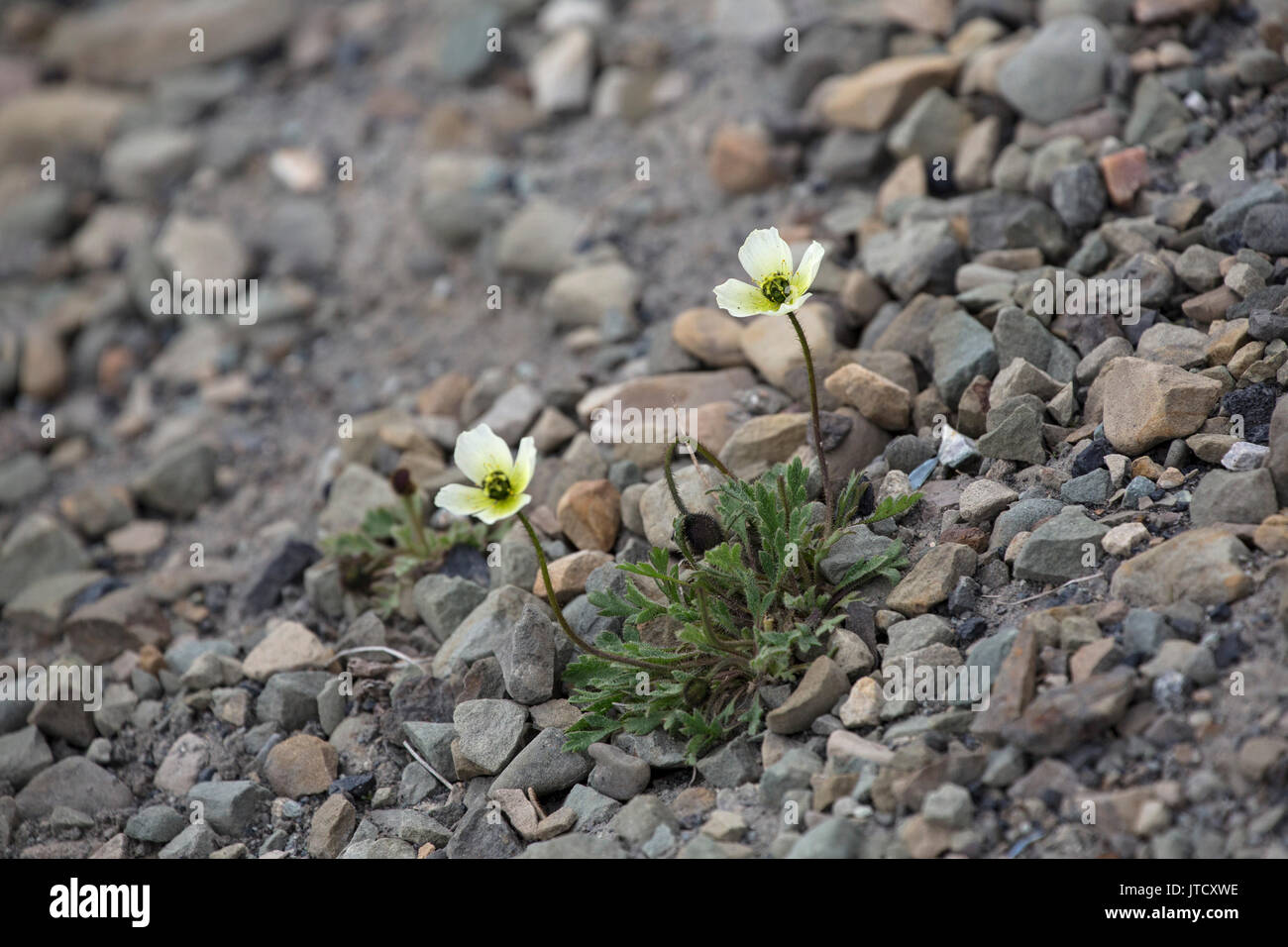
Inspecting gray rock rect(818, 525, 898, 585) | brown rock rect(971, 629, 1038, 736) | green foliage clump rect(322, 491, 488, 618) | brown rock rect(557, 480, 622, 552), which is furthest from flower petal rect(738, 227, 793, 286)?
green foliage clump rect(322, 491, 488, 618)

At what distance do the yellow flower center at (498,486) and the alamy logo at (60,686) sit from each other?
1.92 metres

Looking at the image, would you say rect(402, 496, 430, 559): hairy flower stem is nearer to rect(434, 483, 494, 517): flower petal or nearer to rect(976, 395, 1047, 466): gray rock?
rect(434, 483, 494, 517): flower petal

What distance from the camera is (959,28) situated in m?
5.57

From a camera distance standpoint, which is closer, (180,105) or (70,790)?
(70,790)

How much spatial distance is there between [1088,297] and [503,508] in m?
2.31

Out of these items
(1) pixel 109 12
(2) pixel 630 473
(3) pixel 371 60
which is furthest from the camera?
(1) pixel 109 12

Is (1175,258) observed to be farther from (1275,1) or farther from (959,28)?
(959,28)

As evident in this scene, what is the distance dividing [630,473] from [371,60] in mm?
4334

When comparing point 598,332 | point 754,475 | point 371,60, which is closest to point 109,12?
point 371,60

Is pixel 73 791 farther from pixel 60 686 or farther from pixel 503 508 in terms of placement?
pixel 503 508

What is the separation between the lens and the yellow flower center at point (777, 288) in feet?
11.4

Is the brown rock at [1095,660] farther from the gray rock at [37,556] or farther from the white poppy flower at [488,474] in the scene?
the gray rock at [37,556]

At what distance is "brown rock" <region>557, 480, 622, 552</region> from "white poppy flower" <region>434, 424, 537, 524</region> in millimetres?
772
